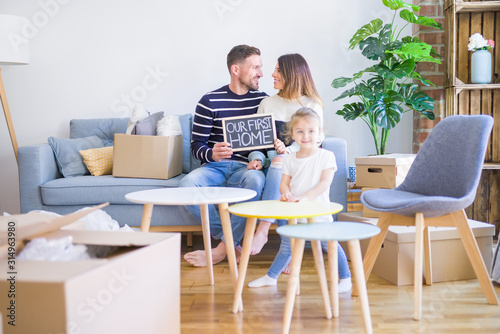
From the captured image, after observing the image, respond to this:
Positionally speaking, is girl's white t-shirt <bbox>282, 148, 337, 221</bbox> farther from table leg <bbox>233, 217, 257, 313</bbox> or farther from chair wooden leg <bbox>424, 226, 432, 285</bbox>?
chair wooden leg <bbox>424, 226, 432, 285</bbox>

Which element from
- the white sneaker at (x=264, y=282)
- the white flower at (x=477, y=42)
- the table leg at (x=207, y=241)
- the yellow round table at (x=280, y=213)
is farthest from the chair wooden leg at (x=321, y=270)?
the white flower at (x=477, y=42)

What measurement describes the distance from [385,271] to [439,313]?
1.56ft

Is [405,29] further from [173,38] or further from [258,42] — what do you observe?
[173,38]

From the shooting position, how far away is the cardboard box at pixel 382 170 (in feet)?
8.21

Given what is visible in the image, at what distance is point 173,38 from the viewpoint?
3.51m

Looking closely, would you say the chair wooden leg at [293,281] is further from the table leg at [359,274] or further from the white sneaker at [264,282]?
the white sneaker at [264,282]

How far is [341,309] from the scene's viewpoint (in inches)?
76.4

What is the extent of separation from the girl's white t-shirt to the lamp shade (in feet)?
6.45

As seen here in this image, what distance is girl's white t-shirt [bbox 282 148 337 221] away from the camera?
80.1 inches

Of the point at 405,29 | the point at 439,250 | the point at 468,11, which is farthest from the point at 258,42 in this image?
the point at 439,250

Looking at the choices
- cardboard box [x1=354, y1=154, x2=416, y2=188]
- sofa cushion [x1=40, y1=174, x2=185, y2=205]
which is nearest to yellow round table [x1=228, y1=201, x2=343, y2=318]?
cardboard box [x1=354, y1=154, x2=416, y2=188]

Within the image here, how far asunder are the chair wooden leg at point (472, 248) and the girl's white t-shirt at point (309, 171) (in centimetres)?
48

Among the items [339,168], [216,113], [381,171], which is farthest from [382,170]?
[216,113]

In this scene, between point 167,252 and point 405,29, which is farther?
point 405,29
